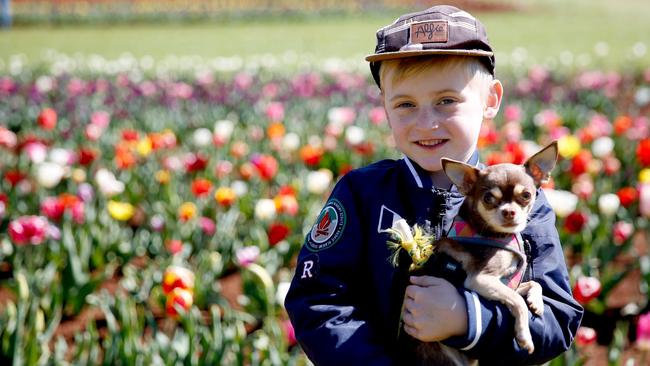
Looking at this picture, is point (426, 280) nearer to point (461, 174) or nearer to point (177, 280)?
point (461, 174)

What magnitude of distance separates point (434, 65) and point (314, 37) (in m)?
18.2

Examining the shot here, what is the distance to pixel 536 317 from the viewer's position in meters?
1.44

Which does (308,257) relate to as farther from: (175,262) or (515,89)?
(515,89)

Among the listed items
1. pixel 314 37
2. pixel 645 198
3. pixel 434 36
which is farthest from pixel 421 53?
pixel 314 37

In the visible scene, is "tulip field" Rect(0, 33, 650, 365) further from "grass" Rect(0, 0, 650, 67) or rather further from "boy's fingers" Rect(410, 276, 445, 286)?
"grass" Rect(0, 0, 650, 67)

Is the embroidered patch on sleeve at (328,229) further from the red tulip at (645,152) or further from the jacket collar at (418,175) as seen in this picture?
the red tulip at (645,152)

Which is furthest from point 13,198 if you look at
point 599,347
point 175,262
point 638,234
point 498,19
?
point 498,19

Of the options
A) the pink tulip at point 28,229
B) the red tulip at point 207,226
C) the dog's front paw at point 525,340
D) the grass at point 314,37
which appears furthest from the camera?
the grass at point 314,37

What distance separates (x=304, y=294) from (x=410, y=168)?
34 centimetres

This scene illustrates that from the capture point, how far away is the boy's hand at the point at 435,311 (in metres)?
1.41

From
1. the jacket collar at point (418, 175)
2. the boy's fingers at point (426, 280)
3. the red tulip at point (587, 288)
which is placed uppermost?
the jacket collar at point (418, 175)

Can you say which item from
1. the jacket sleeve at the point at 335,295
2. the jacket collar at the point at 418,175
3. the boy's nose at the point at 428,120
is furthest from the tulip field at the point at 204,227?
the boy's nose at the point at 428,120

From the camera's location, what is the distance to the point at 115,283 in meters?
3.84

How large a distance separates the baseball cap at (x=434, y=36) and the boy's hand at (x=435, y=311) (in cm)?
43
